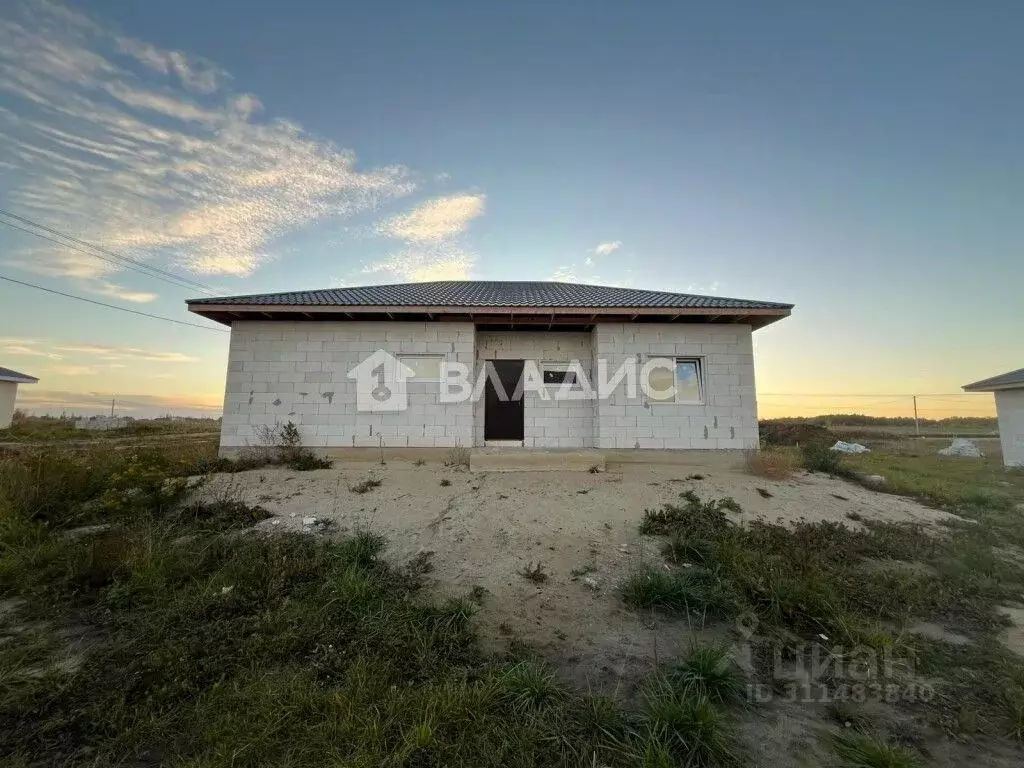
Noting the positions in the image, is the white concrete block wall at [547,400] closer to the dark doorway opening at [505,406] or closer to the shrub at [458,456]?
the dark doorway opening at [505,406]

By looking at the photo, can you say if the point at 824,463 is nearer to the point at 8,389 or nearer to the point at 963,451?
the point at 963,451

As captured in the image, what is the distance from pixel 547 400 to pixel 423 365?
3.02m

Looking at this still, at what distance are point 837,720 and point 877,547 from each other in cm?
402

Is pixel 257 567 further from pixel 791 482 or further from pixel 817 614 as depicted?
pixel 791 482

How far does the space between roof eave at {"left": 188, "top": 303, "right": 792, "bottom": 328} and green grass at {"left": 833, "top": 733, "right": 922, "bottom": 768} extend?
7.39 metres

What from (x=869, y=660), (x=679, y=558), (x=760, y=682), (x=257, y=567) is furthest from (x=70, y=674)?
(x=869, y=660)

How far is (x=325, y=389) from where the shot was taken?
9.22m

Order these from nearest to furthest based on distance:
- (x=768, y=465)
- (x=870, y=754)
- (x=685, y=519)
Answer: (x=870, y=754) < (x=685, y=519) < (x=768, y=465)

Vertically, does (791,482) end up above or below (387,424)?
below

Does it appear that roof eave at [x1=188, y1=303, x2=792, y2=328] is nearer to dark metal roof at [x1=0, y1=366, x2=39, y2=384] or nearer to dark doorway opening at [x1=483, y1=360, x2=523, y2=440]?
dark doorway opening at [x1=483, y1=360, x2=523, y2=440]

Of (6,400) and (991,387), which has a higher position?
(991,387)

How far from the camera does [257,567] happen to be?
14.0 ft

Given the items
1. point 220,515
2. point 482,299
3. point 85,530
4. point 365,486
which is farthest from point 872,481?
point 85,530

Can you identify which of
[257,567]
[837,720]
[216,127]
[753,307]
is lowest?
[837,720]
